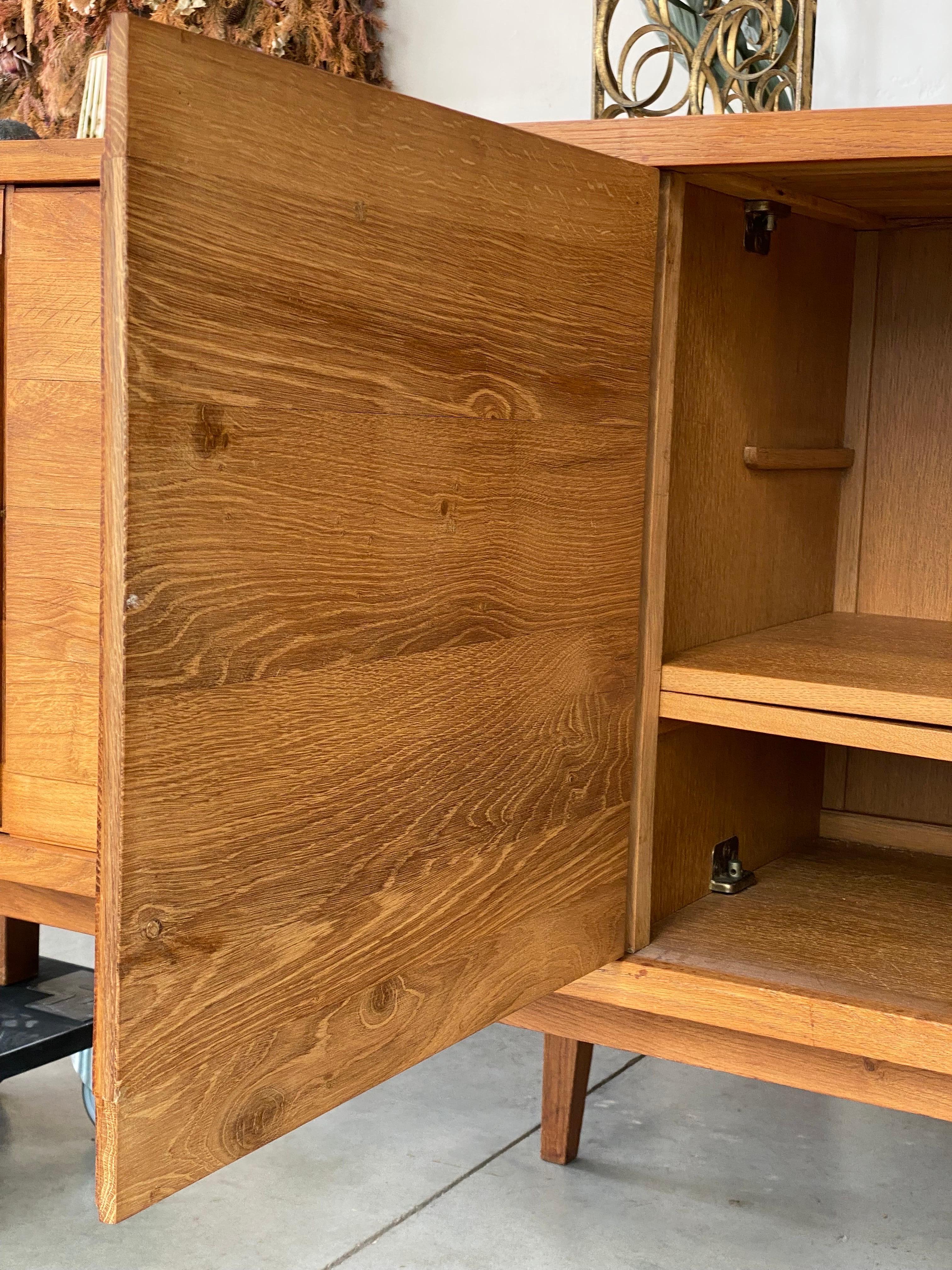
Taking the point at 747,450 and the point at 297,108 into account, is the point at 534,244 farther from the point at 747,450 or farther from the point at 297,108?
the point at 747,450

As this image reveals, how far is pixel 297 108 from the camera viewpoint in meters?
0.68

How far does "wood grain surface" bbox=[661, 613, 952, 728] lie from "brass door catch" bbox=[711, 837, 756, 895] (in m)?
0.19

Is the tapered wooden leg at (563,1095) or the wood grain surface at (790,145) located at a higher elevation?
the wood grain surface at (790,145)

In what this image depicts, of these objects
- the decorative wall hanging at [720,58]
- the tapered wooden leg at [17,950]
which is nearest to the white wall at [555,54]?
the decorative wall hanging at [720,58]

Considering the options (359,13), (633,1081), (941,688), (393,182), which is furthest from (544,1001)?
(359,13)

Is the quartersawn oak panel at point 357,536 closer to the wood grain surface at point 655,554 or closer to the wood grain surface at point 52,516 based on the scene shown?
the wood grain surface at point 655,554

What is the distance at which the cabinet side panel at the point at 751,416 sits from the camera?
1153mm

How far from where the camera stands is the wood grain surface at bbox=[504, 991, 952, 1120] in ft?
3.32

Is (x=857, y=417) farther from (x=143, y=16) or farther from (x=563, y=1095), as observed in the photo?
(x=143, y=16)

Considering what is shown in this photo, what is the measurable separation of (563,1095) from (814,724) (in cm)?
70

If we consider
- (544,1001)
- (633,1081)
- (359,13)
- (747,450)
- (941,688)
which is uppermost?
(359,13)

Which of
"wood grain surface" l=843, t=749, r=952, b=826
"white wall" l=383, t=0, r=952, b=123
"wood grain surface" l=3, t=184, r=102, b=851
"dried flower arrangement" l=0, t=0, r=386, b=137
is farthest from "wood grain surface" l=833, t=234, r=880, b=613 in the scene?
"dried flower arrangement" l=0, t=0, r=386, b=137

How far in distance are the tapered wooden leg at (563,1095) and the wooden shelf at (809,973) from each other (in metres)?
0.36

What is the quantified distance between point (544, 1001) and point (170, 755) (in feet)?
1.78
